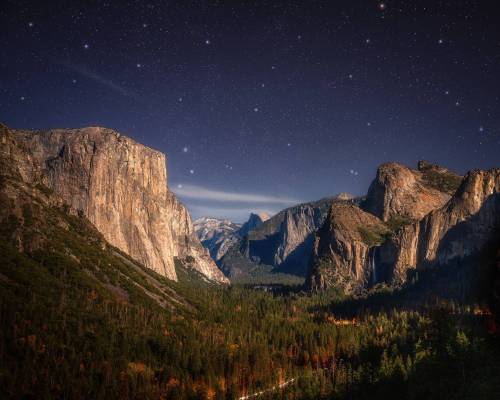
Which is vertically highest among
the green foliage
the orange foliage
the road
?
the green foliage

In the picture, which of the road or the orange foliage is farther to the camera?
the orange foliage

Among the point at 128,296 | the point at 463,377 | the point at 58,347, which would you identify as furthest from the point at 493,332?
the point at 128,296

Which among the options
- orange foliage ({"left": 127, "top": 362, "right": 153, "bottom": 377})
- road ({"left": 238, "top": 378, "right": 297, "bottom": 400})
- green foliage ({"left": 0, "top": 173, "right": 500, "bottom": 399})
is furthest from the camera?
orange foliage ({"left": 127, "top": 362, "right": 153, "bottom": 377})

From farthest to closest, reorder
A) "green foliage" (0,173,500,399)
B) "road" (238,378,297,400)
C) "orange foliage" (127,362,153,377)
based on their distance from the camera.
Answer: "orange foliage" (127,362,153,377) < "road" (238,378,297,400) < "green foliage" (0,173,500,399)

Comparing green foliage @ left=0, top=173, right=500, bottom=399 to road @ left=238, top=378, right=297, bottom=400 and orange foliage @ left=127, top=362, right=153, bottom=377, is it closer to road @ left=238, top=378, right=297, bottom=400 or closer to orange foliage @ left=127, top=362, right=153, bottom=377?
orange foliage @ left=127, top=362, right=153, bottom=377

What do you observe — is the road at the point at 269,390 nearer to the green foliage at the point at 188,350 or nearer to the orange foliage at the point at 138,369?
the green foliage at the point at 188,350

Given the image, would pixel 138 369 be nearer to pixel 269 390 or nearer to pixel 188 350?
pixel 188 350

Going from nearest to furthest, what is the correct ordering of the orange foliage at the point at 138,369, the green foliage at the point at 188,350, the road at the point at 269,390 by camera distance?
the green foliage at the point at 188,350 < the road at the point at 269,390 < the orange foliage at the point at 138,369

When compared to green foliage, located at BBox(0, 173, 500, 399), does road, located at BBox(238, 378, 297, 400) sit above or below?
below

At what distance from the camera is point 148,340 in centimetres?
14638

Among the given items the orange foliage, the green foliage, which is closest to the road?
the green foliage

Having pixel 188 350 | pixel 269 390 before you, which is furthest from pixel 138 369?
pixel 269 390

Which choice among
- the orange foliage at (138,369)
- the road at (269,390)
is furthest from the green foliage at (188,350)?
the road at (269,390)

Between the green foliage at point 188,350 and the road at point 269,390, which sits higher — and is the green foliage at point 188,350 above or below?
above
